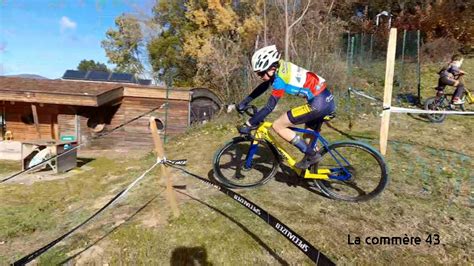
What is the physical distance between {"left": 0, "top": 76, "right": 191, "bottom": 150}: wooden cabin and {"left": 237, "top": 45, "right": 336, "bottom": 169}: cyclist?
1354 cm

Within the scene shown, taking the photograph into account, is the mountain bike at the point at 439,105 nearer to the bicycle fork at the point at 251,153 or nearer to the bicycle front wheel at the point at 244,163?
the bicycle front wheel at the point at 244,163

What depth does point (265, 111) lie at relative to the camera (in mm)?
4348

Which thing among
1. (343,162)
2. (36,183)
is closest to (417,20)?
(343,162)

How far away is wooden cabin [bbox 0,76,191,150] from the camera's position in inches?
707

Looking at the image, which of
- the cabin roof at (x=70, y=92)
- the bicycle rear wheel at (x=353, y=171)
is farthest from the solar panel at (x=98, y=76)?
the bicycle rear wheel at (x=353, y=171)

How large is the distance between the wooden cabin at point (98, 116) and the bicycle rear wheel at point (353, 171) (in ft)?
44.0

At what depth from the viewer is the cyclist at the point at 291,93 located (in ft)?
14.3

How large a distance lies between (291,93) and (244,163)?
1.42 meters

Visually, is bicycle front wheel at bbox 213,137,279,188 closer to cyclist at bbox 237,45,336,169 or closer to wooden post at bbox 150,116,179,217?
cyclist at bbox 237,45,336,169

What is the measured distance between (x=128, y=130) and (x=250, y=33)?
17.0 meters

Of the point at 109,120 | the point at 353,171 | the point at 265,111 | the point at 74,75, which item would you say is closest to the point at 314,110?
the point at 265,111

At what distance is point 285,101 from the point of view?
11.2m

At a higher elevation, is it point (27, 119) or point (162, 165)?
point (162, 165)

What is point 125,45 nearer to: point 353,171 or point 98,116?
point 98,116
